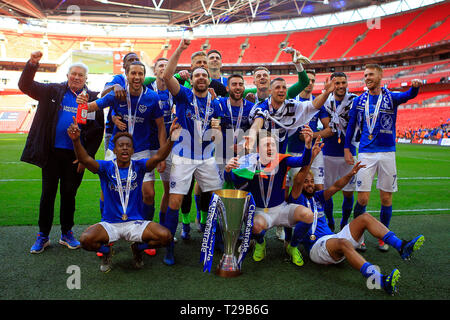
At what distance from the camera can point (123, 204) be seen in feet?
11.5

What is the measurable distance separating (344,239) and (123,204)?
7.54ft

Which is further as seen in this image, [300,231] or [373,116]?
[373,116]

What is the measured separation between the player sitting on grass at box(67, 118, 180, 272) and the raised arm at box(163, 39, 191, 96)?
554 millimetres

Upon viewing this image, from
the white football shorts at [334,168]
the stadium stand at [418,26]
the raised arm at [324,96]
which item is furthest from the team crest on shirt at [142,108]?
the stadium stand at [418,26]

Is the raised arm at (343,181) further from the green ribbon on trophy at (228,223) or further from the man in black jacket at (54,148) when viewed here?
the man in black jacket at (54,148)

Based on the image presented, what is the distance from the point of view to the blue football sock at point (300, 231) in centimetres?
359

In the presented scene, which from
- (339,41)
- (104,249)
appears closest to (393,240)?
(104,249)

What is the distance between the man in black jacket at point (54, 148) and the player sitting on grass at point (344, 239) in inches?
106

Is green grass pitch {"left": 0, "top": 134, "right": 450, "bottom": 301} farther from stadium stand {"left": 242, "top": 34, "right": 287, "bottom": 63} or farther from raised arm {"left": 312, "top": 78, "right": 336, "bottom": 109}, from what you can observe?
stadium stand {"left": 242, "top": 34, "right": 287, "bottom": 63}

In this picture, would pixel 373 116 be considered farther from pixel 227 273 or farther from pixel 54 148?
pixel 54 148

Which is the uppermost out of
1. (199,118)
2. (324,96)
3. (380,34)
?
(380,34)

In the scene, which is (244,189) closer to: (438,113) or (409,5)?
(438,113)

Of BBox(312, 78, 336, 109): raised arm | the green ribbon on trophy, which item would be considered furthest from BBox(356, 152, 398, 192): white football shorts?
the green ribbon on trophy

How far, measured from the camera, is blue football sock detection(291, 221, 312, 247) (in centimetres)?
359
